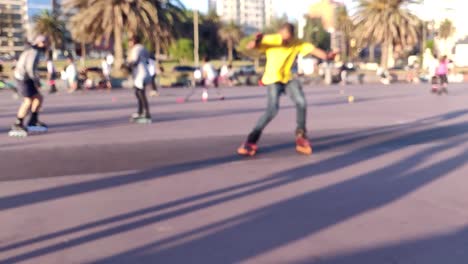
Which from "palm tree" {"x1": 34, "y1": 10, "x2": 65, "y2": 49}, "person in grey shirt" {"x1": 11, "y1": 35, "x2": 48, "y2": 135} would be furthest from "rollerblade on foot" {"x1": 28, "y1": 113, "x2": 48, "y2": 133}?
"palm tree" {"x1": 34, "y1": 10, "x2": 65, "y2": 49}

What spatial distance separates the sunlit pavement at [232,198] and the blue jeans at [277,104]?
0.42 metres

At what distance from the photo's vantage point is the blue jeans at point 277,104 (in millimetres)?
7543

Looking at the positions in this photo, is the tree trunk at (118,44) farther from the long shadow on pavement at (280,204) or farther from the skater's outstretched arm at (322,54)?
the long shadow on pavement at (280,204)

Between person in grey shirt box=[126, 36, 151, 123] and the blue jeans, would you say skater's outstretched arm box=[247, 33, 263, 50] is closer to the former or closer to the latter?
the blue jeans

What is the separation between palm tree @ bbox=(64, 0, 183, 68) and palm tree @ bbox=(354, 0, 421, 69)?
17145mm

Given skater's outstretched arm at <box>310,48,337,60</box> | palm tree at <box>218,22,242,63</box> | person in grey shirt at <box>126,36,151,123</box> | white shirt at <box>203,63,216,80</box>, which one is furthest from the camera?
palm tree at <box>218,22,242,63</box>

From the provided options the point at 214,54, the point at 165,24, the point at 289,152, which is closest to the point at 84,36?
the point at 165,24

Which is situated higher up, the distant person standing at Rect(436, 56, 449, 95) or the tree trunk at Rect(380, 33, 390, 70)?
the tree trunk at Rect(380, 33, 390, 70)

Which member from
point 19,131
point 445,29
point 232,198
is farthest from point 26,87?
point 445,29

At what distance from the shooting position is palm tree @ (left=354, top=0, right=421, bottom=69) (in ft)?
144

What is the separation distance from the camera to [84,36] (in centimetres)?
3622

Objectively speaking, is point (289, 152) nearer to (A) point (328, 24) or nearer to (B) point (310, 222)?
(A) point (328, 24)

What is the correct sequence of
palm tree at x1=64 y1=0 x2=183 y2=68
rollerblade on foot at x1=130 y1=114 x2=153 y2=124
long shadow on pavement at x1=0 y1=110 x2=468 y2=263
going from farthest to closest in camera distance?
palm tree at x1=64 y1=0 x2=183 y2=68, rollerblade on foot at x1=130 y1=114 x2=153 y2=124, long shadow on pavement at x1=0 y1=110 x2=468 y2=263

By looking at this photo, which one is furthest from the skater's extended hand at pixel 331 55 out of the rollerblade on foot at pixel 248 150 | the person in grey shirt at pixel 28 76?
the person in grey shirt at pixel 28 76
